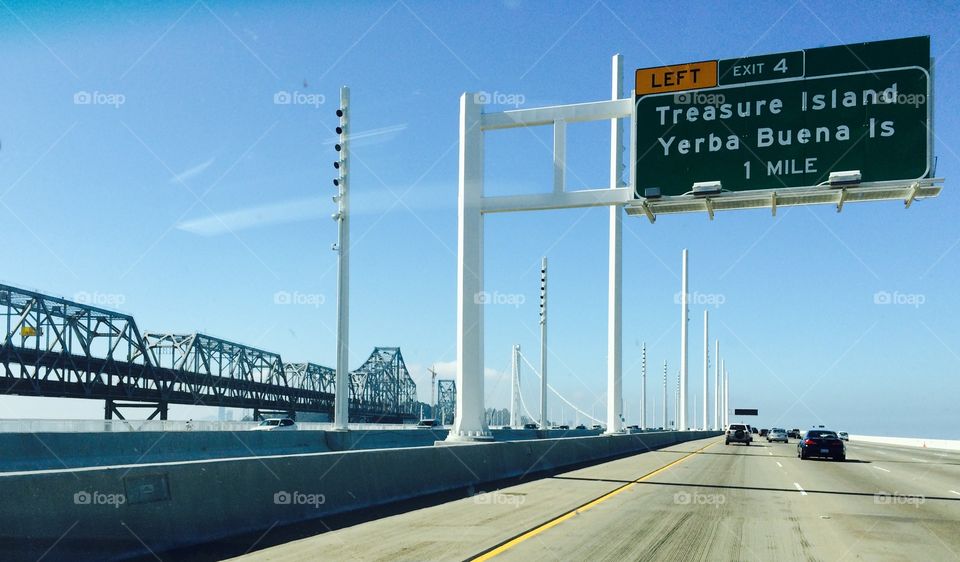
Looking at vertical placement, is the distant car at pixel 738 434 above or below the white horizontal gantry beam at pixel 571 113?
below

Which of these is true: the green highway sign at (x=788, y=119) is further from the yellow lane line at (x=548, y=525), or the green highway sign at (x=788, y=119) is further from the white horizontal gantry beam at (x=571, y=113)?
the yellow lane line at (x=548, y=525)

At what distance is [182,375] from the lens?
111875 mm

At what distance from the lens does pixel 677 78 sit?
20.0 m

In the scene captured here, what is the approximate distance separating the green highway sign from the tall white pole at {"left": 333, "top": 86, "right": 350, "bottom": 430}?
39.4ft

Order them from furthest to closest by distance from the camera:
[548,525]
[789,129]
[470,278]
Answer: [470,278], [789,129], [548,525]

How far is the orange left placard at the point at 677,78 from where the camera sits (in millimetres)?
19594

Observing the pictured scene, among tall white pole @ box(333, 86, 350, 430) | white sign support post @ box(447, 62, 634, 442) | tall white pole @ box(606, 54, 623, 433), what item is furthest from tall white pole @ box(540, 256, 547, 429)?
white sign support post @ box(447, 62, 634, 442)

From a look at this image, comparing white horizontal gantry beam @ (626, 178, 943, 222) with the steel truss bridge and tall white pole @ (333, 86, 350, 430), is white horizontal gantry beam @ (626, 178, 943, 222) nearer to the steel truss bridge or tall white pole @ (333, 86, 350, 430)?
tall white pole @ (333, 86, 350, 430)

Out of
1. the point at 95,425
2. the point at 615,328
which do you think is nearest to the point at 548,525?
the point at 95,425

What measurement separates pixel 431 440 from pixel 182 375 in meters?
72.5

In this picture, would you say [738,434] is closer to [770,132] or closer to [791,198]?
[791,198]

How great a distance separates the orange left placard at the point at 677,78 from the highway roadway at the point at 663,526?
9088mm

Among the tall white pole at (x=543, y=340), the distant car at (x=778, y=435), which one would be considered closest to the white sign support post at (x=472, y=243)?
the tall white pole at (x=543, y=340)

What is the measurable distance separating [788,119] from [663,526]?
33.3 ft
